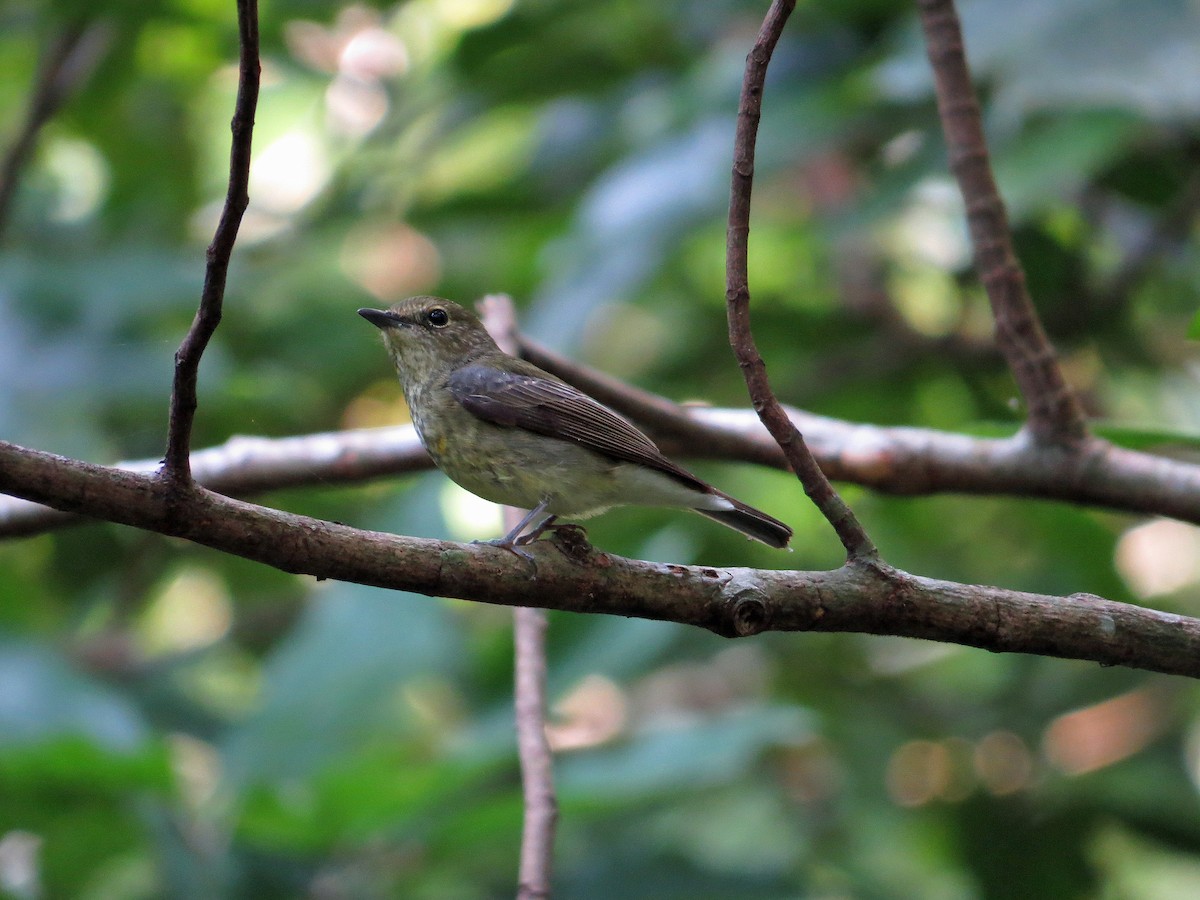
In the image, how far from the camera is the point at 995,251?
3.38m

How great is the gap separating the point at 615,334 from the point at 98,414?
325 cm

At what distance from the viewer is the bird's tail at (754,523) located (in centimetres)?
328

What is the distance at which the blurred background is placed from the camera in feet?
12.5

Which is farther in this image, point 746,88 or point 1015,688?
point 1015,688

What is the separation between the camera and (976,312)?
Result: 595cm

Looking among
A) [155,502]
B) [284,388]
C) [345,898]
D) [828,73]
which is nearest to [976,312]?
[828,73]

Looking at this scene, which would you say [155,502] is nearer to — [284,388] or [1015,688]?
[284,388]

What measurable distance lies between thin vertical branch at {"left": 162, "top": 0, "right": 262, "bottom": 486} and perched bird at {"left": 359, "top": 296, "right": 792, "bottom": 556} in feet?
4.63

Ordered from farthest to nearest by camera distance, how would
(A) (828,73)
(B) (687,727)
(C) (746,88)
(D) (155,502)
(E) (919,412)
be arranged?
(E) (919,412) < (A) (828,73) < (B) (687,727) < (C) (746,88) < (D) (155,502)

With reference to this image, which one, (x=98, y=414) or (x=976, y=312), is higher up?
(x=976, y=312)

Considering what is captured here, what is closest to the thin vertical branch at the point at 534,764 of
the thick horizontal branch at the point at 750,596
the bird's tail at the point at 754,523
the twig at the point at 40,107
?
the thick horizontal branch at the point at 750,596

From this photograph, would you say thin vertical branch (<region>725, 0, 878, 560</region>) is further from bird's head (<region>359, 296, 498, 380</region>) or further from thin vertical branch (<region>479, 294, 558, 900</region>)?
bird's head (<region>359, 296, 498, 380</region>)

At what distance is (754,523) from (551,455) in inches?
22.7

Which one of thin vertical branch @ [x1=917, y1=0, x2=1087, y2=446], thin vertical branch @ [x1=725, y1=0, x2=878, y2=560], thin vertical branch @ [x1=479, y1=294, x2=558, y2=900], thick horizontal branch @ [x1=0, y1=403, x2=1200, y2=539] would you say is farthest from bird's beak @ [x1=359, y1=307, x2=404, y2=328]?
thin vertical branch @ [x1=725, y1=0, x2=878, y2=560]
